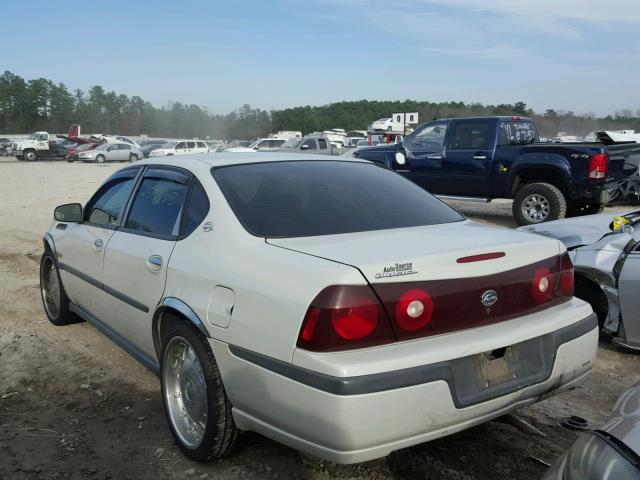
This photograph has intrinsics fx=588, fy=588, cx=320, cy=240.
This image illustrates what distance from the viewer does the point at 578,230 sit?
17.3 feet

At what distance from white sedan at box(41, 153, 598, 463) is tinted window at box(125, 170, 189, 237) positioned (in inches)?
0.5

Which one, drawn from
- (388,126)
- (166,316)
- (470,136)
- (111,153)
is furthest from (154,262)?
(388,126)

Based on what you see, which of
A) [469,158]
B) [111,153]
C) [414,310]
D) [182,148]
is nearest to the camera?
[414,310]

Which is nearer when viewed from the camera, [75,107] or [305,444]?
[305,444]

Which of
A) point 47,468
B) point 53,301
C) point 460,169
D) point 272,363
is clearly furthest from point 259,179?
point 460,169

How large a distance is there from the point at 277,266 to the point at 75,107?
111m

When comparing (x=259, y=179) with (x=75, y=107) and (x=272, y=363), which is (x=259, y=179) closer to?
(x=272, y=363)

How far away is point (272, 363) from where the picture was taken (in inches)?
92.6

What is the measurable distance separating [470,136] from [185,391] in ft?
30.2

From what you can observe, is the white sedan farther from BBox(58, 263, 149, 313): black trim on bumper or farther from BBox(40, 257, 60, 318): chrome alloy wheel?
BBox(40, 257, 60, 318): chrome alloy wheel

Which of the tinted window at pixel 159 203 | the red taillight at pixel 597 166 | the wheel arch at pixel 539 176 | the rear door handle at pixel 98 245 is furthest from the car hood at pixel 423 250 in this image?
the wheel arch at pixel 539 176

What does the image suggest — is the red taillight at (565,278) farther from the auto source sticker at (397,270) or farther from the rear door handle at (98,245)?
the rear door handle at (98,245)

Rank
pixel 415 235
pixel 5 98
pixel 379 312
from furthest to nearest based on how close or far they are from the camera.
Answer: pixel 5 98
pixel 415 235
pixel 379 312

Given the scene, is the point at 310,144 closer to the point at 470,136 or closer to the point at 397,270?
the point at 470,136
